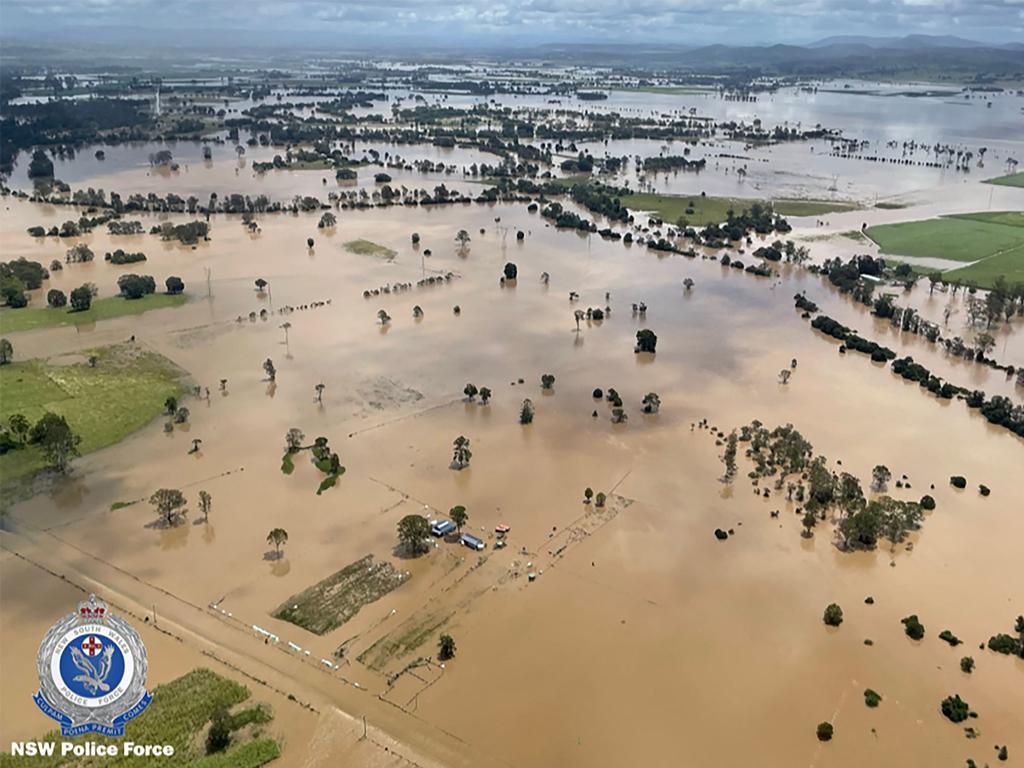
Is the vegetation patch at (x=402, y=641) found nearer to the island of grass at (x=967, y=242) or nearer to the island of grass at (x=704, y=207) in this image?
the island of grass at (x=967, y=242)

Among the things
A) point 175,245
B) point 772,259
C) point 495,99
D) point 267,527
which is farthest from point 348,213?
point 495,99

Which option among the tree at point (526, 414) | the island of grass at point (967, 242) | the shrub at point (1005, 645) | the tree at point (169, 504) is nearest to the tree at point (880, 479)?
the shrub at point (1005, 645)

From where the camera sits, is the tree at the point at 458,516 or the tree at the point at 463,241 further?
the tree at the point at 463,241

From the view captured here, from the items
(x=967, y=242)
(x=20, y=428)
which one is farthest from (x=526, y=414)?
(x=967, y=242)

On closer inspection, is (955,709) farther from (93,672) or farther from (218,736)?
(93,672)

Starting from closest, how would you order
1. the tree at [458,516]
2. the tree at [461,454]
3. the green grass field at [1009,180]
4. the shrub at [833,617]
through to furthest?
1. the shrub at [833,617]
2. the tree at [458,516]
3. the tree at [461,454]
4. the green grass field at [1009,180]

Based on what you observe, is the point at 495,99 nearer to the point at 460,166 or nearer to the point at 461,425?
the point at 460,166

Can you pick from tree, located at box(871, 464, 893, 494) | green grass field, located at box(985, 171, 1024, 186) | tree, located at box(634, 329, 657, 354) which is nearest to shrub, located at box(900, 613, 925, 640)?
tree, located at box(871, 464, 893, 494)

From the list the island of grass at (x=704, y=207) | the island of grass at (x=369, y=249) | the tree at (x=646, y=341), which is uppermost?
the island of grass at (x=704, y=207)
